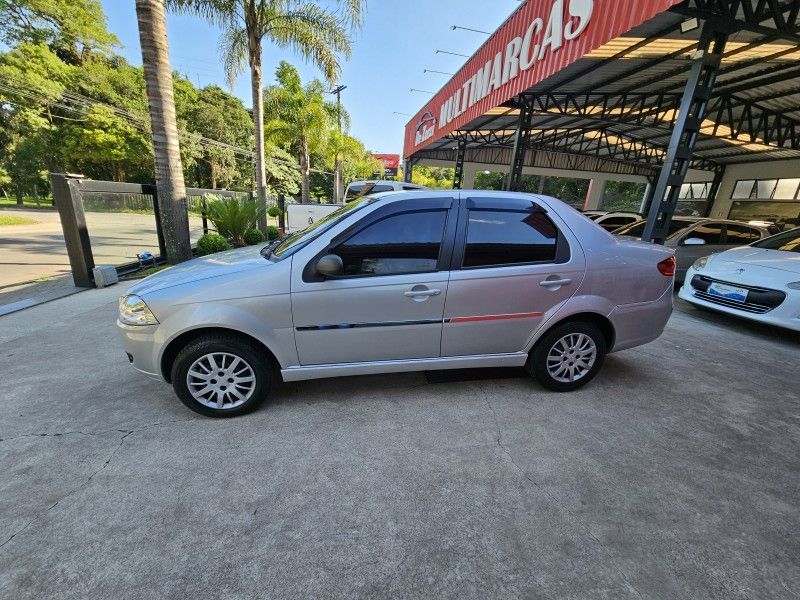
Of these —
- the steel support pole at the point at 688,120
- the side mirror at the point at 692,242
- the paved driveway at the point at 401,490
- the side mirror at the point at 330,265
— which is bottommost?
the paved driveway at the point at 401,490

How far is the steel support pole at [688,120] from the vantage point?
5.61 metres

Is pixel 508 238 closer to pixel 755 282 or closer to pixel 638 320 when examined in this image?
pixel 638 320

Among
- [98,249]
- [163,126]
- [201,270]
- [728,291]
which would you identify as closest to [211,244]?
[98,249]

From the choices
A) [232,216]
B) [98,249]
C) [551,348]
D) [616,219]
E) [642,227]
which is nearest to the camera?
[551,348]

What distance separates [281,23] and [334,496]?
1290cm

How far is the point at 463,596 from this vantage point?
59.8 inches

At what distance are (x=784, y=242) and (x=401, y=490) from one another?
7074 mm

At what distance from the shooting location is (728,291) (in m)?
4.86

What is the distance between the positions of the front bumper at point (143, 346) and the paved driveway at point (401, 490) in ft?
1.37

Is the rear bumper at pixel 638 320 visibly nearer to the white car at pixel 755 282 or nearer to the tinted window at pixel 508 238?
the tinted window at pixel 508 238

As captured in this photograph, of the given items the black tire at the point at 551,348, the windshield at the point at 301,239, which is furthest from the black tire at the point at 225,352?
the black tire at the point at 551,348

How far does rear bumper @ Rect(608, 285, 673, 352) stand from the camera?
10.1 feet

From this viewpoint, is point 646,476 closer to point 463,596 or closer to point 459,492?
point 459,492

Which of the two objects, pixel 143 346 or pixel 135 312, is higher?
pixel 135 312
